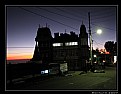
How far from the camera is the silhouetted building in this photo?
3831cm

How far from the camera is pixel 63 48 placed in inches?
1559

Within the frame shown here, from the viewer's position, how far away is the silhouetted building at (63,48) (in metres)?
38.3

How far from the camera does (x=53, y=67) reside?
2425cm

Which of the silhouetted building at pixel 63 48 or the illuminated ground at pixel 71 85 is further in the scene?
the silhouetted building at pixel 63 48

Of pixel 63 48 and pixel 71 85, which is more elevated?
pixel 63 48

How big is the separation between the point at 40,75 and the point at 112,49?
4944 cm

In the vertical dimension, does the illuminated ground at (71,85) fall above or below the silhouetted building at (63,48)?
below

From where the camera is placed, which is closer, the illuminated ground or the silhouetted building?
the illuminated ground

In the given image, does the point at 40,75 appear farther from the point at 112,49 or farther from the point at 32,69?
the point at 112,49

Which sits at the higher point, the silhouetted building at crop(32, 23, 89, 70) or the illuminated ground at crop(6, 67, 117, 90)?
the silhouetted building at crop(32, 23, 89, 70)

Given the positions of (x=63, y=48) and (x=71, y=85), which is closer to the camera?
(x=71, y=85)

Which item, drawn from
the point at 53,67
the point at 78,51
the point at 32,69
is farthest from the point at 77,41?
the point at 32,69
